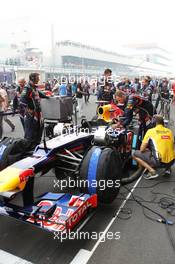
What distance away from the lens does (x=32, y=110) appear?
5094 millimetres

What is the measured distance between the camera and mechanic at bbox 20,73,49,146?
16.3ft

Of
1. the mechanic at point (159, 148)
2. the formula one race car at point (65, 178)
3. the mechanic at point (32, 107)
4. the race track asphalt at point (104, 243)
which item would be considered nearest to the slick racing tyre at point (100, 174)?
the formula one race car at point (65, 178)

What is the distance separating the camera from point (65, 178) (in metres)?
4.05

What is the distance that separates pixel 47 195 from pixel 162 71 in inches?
4325

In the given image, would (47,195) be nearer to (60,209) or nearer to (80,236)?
(60,209)

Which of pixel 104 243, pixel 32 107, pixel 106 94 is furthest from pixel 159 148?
pixel 106 94

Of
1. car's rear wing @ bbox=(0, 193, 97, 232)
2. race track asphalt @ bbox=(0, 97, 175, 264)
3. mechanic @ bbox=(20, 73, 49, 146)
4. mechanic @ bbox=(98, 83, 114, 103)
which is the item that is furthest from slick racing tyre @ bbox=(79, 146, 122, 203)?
mechanic @ bbox=(98, 83, 114, 103)

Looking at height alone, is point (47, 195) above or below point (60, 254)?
above

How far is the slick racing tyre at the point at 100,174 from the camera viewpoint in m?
2.88

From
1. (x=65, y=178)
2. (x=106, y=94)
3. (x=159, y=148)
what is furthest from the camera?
(x=106, y=94)

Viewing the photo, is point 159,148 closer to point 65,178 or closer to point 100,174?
point 65,178

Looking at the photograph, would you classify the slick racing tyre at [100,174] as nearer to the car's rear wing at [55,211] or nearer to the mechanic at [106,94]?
the car's rear wing at [55,211]

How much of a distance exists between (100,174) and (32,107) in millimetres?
2698

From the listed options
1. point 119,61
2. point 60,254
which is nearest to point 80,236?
point 60,254
